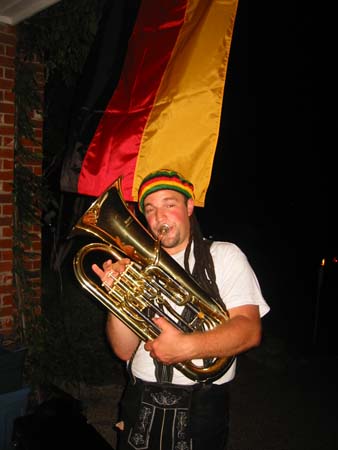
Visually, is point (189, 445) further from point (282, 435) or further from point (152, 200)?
point (282, 435)

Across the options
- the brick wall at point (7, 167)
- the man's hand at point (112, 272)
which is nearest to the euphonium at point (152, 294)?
the man's hand at point (112, 272)

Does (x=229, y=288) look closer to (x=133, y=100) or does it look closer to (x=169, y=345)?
(x=169, y=345)

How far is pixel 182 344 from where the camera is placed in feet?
6.49

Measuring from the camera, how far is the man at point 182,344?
2.03m

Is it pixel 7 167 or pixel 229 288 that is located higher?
pixel 7 167

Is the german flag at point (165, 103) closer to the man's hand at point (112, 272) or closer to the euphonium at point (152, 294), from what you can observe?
the euphonium at point (152, 294)

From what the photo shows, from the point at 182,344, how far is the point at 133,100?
82.1 inches

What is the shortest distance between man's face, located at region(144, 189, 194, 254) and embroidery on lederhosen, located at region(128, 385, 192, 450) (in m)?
0.84

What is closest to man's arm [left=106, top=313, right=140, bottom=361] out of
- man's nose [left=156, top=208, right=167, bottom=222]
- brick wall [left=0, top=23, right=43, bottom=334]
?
man's nose [left=156, top=208, right=167, bottom=222]

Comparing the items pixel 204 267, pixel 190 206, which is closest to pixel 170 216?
pixel 190 206

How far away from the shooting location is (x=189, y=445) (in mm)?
2162

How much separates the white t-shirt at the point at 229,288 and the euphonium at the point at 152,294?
9cm

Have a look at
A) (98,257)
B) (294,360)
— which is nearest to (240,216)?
(98,257)

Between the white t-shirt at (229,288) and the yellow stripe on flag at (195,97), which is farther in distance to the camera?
the yellow stripe on flag at (195,97)
